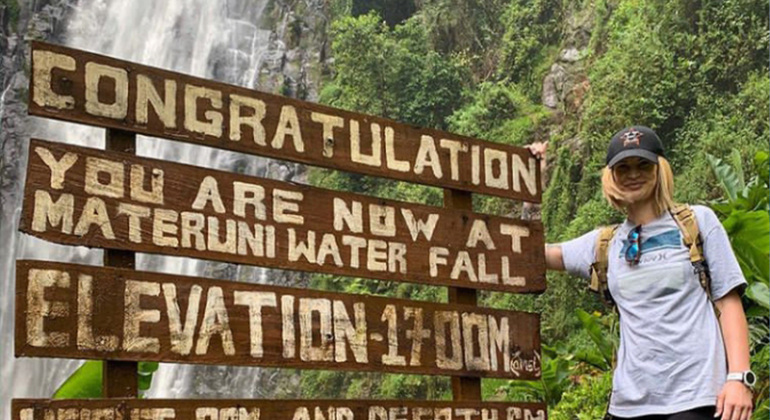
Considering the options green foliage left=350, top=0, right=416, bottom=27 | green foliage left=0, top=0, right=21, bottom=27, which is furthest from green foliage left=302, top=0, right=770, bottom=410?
green foliage left=0, top=0, right=21, bottom=27

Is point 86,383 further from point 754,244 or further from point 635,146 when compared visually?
point 754,244

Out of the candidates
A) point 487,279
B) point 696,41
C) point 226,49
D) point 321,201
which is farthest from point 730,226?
point 226,49

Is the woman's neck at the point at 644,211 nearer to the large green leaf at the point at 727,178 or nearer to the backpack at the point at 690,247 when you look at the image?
the backpack at the point at 690,247

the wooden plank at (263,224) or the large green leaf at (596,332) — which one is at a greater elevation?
the wooden plank at (263,224)

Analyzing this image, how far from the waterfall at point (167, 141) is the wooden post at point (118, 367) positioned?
51.8 feet

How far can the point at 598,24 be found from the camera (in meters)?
16.5

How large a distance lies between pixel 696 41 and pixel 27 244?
13226mm

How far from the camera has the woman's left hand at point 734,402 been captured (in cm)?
260

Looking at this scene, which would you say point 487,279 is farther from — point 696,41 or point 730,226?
point 696,41

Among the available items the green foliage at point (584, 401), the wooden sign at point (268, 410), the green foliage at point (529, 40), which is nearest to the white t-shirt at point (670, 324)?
the wooden sign at point (268, 410)

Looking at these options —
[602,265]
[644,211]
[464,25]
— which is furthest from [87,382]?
[464,25]

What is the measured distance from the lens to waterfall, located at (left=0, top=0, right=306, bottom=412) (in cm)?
1858

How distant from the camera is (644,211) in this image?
2896 millimetres

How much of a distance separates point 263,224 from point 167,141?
1647cm
